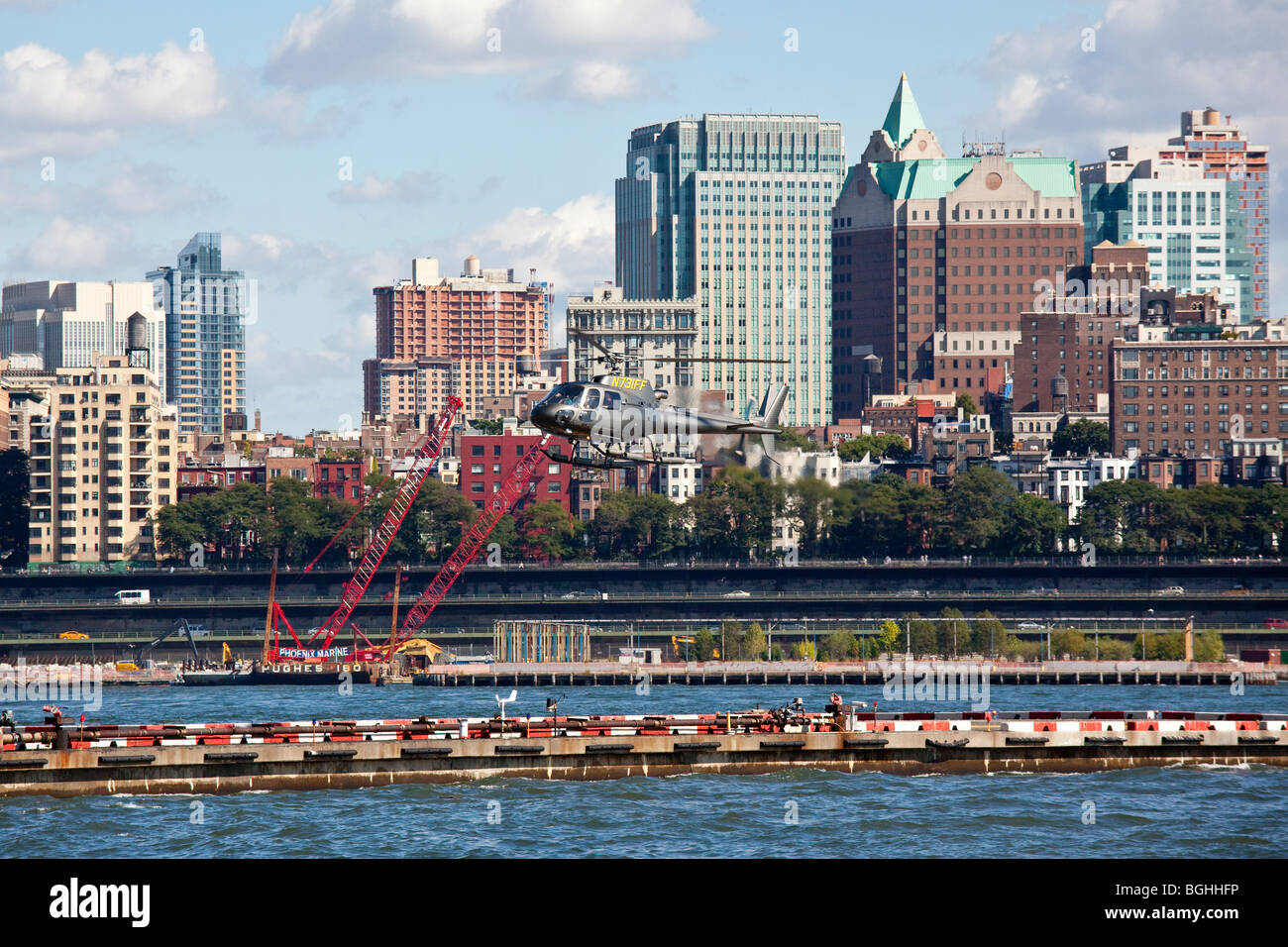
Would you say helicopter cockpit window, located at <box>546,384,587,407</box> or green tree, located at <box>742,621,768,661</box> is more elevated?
helicopter cockpit window, located at <box>546,384,587,407</box>

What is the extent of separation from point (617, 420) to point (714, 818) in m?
14.1

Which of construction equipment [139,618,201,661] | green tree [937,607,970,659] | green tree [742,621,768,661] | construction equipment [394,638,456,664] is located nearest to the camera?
green tree [937,607,970,659]

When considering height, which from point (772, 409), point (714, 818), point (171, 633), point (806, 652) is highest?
point (772, 409)

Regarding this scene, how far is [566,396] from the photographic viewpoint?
5791cm

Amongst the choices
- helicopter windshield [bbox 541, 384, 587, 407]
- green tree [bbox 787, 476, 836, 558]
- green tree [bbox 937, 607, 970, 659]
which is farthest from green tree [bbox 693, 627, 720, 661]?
helicopter windshield [bbox 541, 384, 587, 407]

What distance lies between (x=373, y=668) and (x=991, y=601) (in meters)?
57.7

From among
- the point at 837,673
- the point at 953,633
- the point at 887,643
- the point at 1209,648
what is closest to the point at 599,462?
the point at 837,673

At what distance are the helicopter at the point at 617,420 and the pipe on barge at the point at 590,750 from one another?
1813 cm

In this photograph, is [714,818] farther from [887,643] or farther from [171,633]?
[171,633]

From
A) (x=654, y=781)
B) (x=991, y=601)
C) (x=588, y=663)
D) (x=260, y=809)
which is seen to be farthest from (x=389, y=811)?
(x=991, y=601)

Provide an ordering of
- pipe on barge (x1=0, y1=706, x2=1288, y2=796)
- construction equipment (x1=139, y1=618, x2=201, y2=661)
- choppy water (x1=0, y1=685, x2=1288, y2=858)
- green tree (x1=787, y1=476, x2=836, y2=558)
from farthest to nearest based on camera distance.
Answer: construction equipment (x1=139, y1=618, x2=201, y2=661) < green tree (x1=787, y1=476, x2=836, y2=558) < pipe on barge (x1=0, y1=706, x2=1288, y2=796) < choppy water (x1=0, y1=685, x2=1288, y2=858)

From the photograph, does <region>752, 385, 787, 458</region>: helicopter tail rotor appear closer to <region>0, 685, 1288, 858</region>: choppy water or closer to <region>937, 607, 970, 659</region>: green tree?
<region>0, 685, 1288, 858</region>: choppy water

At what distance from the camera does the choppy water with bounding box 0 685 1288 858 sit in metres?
59.2

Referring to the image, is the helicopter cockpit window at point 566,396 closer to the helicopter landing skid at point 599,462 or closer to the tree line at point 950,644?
the helicopter landing skid at point 599,462
